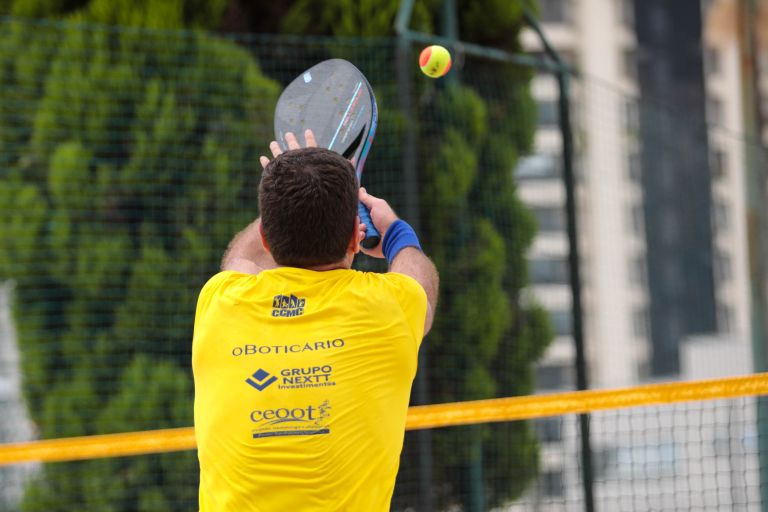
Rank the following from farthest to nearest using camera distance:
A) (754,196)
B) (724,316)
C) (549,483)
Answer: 1. (724,316)
2. (754,196)
3. (549,483)

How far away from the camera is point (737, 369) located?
13.0m

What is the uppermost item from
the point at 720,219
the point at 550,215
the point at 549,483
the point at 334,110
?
the point at 550,215

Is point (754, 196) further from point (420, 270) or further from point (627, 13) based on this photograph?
point (627, 13)

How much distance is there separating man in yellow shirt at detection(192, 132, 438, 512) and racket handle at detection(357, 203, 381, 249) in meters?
0.32

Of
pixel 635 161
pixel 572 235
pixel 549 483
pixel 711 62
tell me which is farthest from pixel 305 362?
pixel 711 62

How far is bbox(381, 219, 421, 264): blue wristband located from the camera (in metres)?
2.58

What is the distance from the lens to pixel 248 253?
9.04 ft

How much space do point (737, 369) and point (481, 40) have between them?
7.11 m

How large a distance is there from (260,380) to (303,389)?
3.5 inches

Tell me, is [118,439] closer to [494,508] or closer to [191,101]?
[191,101]

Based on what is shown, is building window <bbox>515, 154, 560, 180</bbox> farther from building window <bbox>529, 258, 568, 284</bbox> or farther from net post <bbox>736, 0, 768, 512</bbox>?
net post <bbox>736, 0, 768, 512</bbox>

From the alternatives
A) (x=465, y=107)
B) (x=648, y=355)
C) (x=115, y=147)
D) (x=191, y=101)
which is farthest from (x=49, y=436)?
(x=648, y=355)

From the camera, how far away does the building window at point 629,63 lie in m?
62.4

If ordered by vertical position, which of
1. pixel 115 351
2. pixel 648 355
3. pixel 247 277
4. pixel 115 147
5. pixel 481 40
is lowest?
pixel 648 355
